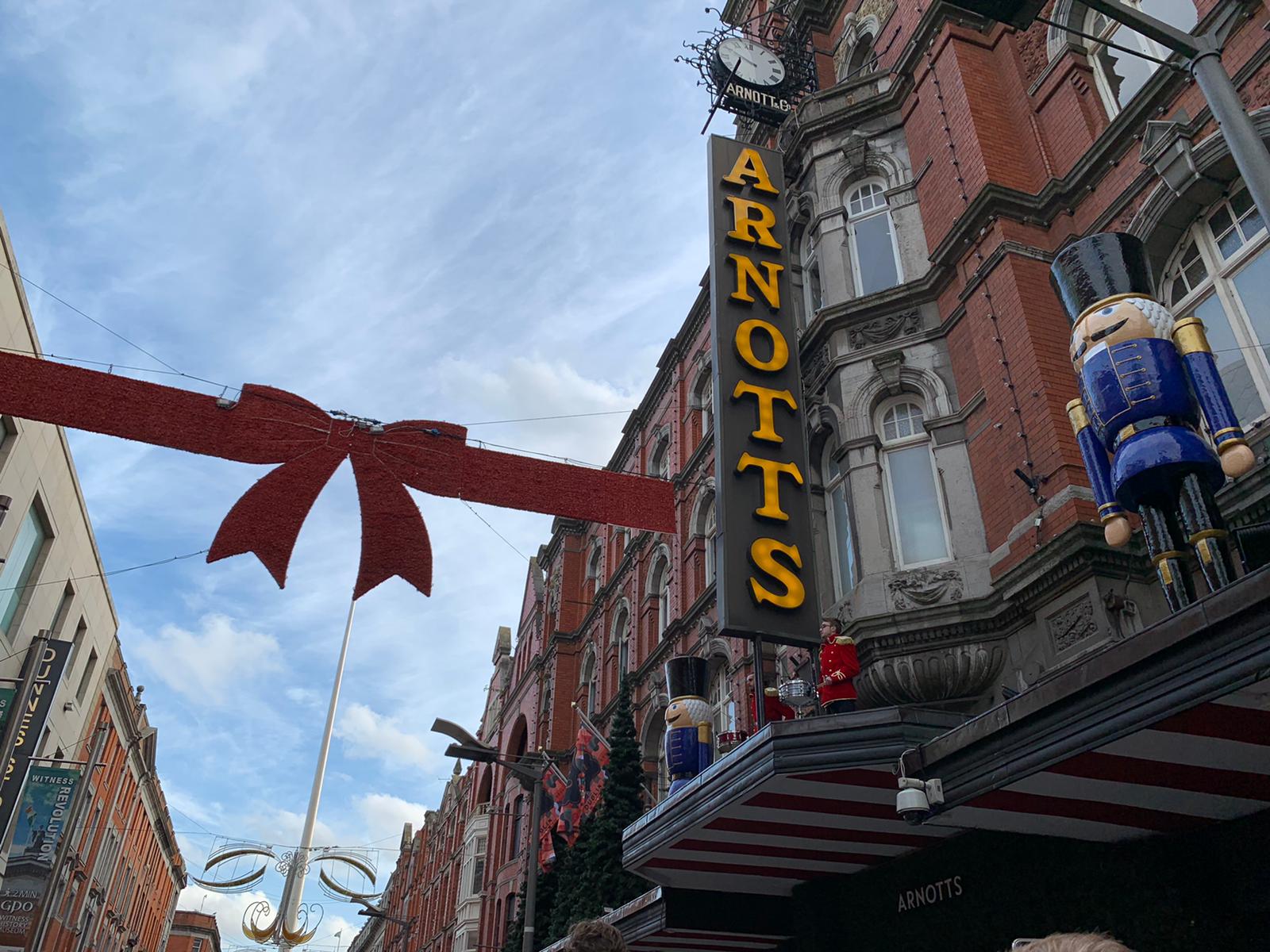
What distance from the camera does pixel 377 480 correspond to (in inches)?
558

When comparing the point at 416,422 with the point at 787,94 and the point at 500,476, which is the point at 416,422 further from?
the point at 787,94

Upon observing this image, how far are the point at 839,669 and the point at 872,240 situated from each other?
8922 millimetres

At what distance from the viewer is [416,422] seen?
568 inches

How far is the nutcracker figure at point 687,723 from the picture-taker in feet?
44.2

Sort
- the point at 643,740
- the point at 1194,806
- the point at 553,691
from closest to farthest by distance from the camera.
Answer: the point at 1194,806, the point at 643,740, the point at 553,691

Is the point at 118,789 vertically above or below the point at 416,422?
above

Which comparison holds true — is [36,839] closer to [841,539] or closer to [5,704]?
[5,704]

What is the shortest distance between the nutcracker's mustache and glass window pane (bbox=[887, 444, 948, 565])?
242 inches

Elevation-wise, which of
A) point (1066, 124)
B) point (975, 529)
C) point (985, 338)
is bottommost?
point (975, 529)

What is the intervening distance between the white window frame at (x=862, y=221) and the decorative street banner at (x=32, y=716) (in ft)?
62.9

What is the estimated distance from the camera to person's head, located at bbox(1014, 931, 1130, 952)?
1.84 m

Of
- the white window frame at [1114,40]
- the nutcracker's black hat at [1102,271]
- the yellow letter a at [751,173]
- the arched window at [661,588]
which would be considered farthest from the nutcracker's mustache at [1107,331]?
the arched window at [661,588]

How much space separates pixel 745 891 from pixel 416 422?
27.1 ft

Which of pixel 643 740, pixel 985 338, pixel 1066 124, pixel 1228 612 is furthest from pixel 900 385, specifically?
pixel 643 740
